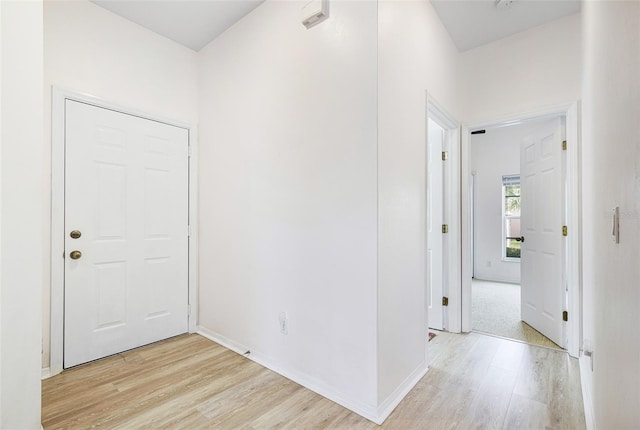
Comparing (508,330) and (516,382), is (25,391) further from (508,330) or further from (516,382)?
(508,330)

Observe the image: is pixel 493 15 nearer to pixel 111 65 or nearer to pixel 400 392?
pixel 400 392

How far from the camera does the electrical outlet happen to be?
7.39ft

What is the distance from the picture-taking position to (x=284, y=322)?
2.27m

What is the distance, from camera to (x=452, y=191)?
304 cm

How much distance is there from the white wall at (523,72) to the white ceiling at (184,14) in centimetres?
219

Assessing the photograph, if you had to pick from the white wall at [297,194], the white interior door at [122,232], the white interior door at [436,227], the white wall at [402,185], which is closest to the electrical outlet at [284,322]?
the white wall at [297,194]

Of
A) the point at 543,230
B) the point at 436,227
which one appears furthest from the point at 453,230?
the point at 543,230

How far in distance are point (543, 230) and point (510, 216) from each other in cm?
309

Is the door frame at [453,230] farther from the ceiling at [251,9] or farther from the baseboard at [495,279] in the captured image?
the baseboard at [495,279]

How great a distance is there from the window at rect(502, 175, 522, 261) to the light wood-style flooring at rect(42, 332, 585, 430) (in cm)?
355

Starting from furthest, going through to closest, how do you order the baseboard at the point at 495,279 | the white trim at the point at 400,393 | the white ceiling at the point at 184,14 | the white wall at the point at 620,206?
the baseboard at the point at 495,279, the white ceiling at the point at 184,14, the white trim at the point at 400,393, the white wall at the point at 620,206

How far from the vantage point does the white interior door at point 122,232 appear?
240 centimetres

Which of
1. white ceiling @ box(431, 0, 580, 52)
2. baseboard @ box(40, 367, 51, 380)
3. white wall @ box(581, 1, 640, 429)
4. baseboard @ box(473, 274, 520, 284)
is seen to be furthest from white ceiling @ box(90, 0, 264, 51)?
baseboard @ box(473, 274, 520, 284)

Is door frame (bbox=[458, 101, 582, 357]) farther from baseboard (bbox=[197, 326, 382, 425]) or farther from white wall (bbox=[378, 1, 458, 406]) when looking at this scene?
baseboard (bbox=[197, 326, 382, 425])
